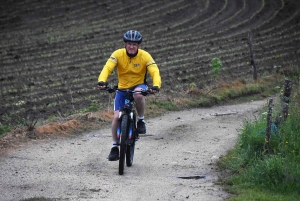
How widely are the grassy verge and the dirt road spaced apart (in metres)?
0.31

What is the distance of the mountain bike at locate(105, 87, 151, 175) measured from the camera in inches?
368

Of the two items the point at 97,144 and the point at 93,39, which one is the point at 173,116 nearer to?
the point at 97,144

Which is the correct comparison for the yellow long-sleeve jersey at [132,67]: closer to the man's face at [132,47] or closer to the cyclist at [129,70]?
the cyclist at [129,70]

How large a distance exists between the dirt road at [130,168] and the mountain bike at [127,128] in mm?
243

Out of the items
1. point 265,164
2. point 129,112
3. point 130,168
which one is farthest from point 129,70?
point 265,164

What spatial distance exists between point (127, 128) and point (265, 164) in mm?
2195

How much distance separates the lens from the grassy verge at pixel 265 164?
8180 millimetres

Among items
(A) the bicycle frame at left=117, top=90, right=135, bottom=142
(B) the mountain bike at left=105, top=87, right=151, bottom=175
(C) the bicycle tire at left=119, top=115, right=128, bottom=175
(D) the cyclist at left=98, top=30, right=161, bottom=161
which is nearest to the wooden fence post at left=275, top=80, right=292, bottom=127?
(D) the cyclist at left=98, top=30, right=161, bottom=161

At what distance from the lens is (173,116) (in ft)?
51.0

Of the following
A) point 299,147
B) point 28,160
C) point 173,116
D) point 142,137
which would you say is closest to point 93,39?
point 173,116

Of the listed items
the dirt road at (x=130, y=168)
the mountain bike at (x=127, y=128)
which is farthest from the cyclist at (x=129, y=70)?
the dirt road at (x=130, y=168)

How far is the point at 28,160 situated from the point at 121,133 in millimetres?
2117

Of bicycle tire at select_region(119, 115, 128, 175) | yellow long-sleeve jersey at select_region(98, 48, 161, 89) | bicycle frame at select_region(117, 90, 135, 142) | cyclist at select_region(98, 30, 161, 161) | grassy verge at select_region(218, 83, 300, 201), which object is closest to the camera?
grassy verge at select_region(218, 83, 300, 201)

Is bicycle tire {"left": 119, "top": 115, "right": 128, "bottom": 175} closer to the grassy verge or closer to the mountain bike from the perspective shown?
the mountain bike
